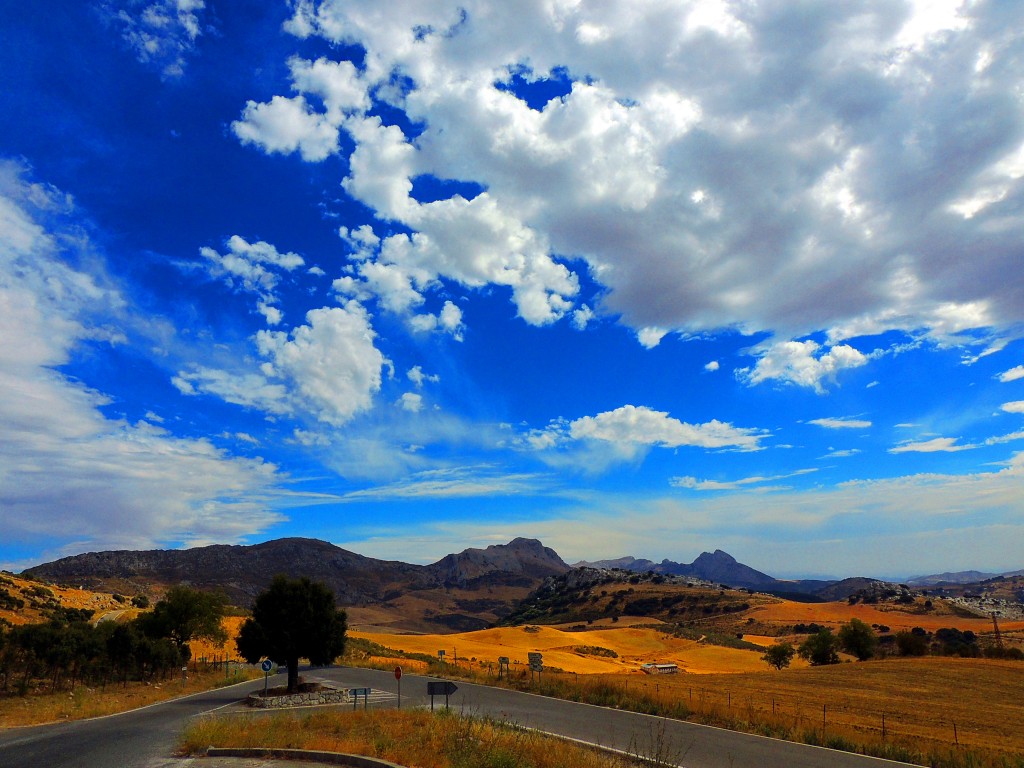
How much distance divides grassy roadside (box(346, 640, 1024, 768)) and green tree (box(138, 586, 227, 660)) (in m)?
13.8

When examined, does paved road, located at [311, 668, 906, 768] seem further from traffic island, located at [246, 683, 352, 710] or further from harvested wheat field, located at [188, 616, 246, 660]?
harvested wheat field, located at [188, 616, 246, 660]

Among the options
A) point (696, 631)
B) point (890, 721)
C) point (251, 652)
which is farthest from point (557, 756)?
point (696, 631)

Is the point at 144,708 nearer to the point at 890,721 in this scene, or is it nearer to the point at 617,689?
the point at 617,689

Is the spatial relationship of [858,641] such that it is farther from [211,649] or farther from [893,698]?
[211,649]

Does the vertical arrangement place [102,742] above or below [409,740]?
below

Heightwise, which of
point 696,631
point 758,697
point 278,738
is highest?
point 278,738

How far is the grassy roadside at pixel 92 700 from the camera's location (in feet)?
79.6

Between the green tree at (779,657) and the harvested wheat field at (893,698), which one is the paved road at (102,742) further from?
the green tree at (779,657)

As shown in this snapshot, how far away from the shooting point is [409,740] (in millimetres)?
15133

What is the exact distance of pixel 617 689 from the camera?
2802 cm

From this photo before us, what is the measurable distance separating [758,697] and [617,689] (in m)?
9.89

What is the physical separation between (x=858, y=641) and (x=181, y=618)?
2496 inches

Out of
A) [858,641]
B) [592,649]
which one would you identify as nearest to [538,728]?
[858,641]

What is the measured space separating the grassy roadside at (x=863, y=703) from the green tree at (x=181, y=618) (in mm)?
13825
